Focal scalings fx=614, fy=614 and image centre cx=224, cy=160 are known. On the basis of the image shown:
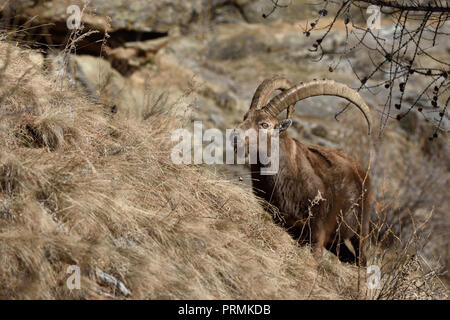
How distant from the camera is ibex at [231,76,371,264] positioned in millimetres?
7020

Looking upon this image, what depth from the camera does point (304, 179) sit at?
722 centimetres

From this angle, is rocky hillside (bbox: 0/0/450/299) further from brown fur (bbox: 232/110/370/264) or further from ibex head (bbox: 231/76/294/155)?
ibex head (bbox: 231/76/294/155)

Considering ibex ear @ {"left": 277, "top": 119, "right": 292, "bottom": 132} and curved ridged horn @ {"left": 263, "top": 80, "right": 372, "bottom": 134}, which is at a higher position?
curved ridged horn @ {"left": 263, "top": 80, "right": 372, "bottom": 134}

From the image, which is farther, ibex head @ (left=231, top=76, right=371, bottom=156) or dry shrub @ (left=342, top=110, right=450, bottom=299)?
dry shrub @ (left=342, top=110, right=450, bottom=299)

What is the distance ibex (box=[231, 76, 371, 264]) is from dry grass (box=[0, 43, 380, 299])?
19.6 inches

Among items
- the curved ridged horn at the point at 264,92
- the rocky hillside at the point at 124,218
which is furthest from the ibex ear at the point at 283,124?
the rocky hillside at the point at 124,218

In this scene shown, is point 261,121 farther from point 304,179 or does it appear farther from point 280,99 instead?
point 304,179

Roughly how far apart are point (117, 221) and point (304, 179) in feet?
9.45

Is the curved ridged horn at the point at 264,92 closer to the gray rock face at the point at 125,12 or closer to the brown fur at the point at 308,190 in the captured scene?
the brown fur at the point at 308,190

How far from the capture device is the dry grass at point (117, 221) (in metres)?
4.51

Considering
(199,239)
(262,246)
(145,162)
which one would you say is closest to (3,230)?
(199,239)

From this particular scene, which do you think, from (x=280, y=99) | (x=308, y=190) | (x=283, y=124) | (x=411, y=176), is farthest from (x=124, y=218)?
(x=411, y=176)

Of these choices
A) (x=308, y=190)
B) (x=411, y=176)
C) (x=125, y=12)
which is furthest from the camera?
(x=411, y=176)

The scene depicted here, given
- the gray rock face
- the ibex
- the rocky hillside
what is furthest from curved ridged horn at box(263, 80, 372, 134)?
the gray rock face
